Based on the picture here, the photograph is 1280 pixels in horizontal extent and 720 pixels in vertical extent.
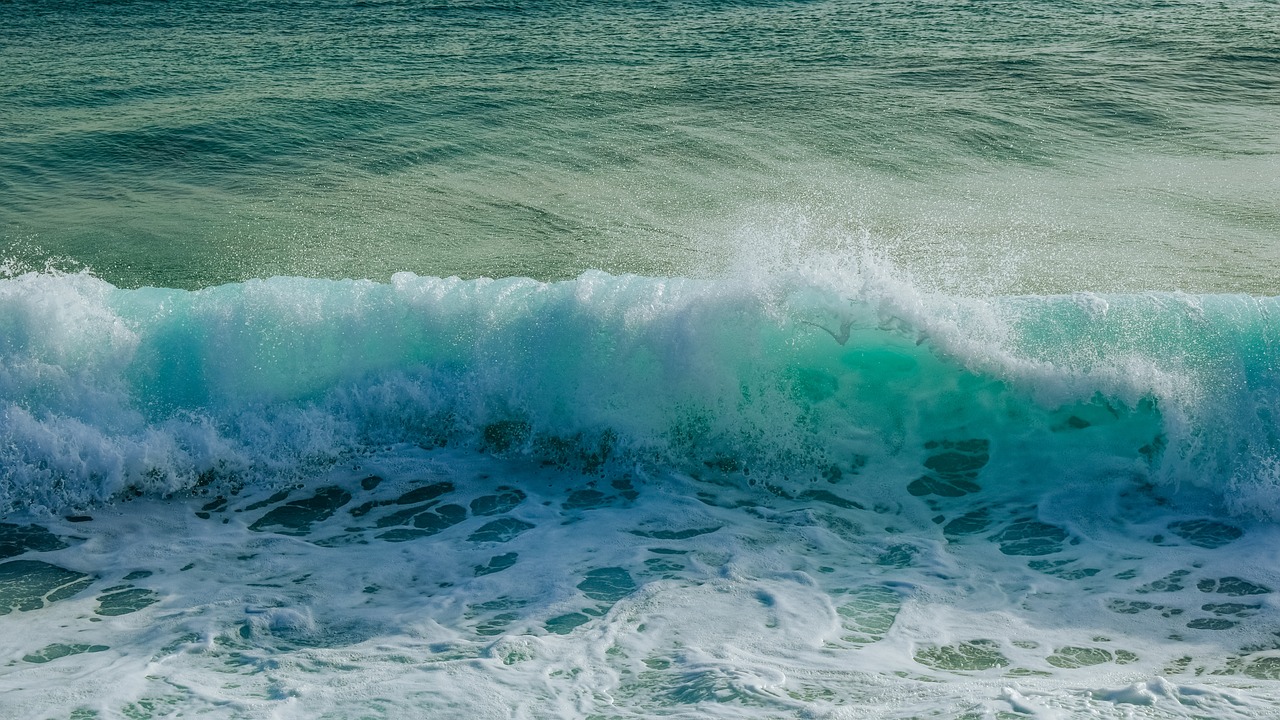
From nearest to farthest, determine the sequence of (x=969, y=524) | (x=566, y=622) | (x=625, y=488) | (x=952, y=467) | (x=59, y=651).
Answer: (x=59, y=651) → (x=566, y=622) → (x=969, y=524) → (x=625, y=488) → (x=952, y=467)

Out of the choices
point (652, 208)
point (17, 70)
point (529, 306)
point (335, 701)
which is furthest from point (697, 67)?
point (335, 701)

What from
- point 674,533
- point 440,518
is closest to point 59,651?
point 440,518

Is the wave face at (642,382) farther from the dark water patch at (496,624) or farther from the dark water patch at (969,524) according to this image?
the dark water patch at (496,624)

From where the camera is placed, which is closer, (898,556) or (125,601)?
(125,601)

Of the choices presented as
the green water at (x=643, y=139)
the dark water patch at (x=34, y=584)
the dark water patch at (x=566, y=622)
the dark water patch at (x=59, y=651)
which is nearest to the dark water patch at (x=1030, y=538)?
the dark water patch at (x=566, y=622)

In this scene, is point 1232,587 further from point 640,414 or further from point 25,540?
point 25,540

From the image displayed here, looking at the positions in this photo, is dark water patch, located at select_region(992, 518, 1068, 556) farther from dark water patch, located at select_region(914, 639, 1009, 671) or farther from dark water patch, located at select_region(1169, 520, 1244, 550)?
dark water patch, located at select_region(914, 639, 1009, 671)

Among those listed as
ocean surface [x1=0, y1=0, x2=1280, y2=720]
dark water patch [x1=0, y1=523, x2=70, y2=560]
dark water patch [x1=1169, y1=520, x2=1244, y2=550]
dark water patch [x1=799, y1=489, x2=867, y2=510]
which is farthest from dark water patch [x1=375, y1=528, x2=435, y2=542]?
dark water patch [x1=1169, y1=520, x2=1244, y2=550]
